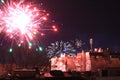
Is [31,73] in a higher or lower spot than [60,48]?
lower

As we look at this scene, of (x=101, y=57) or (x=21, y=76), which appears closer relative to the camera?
(x=21, y=76)

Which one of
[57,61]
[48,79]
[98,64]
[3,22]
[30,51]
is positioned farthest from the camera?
[30,51]

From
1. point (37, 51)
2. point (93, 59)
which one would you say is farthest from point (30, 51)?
point (93, 59)

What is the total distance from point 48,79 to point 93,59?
45.7 metres

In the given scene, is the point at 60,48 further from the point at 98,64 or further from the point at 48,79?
the point at 48,79

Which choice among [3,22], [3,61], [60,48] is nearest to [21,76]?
[3,22]

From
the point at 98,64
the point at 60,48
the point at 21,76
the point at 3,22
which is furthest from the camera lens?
the point at 60,48

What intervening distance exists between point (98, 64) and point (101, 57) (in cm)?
238

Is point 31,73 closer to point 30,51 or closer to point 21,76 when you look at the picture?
point 21,76

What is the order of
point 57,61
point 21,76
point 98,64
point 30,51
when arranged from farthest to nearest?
point 30,51 → point 57,61 → point 98,64 → point 21,76

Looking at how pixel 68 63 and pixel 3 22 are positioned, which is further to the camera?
pixel 68 63

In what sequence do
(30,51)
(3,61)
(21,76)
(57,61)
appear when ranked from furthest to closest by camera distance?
(30,51)
(57,61)
(3,61)
(21,76)

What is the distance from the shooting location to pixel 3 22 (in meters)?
50.6

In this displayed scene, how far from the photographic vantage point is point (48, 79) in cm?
3794
